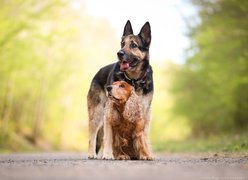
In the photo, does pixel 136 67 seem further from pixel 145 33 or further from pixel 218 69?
pixel 218 69

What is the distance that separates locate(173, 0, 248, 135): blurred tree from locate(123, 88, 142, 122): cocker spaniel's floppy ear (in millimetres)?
12937

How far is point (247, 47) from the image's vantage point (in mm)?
24312

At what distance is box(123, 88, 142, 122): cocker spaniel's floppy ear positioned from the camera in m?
10.6

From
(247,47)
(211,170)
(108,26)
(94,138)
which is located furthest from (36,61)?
(108,26)

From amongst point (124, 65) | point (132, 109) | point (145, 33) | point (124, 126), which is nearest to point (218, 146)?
point (145, 33)

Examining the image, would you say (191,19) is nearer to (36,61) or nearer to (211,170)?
(36,61)

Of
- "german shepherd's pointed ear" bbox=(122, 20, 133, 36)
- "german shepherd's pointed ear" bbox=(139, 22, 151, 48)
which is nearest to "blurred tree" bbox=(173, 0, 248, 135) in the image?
"german shepherd's pointed ear" bbox=(122, 20, 133, 36)

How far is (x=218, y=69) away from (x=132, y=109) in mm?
17488

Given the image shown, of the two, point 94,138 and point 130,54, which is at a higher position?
point 130,54

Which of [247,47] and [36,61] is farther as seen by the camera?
[36,61]

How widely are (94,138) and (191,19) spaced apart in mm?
20312

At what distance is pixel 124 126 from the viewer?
10.8 meters

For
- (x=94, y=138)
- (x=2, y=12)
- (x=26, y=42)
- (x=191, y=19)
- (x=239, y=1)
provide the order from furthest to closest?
(x=191, y=19), (x=26, y=42), (x=2, y=12), (x=239, y=1), (x=94, y=138)

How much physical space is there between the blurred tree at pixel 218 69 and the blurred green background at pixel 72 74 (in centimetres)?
5
